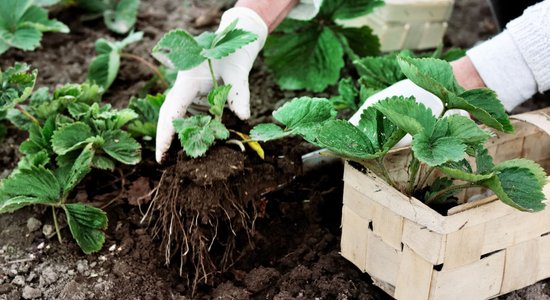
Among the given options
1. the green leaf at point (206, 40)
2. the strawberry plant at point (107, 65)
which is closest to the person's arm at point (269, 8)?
the green leaf at point (206, 40)

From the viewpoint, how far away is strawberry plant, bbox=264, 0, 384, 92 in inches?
66.6

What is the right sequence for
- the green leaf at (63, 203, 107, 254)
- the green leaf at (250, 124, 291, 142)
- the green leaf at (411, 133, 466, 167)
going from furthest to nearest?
the green leaf at (63, 203, 107, 254) → the green leaf at (250, 124, 291, 142) → the green leaf at (411, 133, 466, 167)

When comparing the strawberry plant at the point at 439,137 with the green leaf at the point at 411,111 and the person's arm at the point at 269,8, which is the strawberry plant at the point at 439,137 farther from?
the person's arm at the point at 269,8

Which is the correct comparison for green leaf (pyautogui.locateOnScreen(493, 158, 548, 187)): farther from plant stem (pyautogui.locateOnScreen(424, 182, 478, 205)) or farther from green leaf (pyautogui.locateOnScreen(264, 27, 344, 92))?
green leaf (pyautogui.locateOnScreen(264, 27, 344, 92))

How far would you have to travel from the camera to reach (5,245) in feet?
4.40

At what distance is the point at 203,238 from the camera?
1.28m

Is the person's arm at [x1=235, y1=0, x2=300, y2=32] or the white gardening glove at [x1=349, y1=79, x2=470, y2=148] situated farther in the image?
the person's arm at [x1=235, y1=0, x2=300, y2=32]

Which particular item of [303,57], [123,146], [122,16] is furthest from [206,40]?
[122,16]

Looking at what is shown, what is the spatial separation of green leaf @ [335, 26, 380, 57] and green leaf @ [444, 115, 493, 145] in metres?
0.74

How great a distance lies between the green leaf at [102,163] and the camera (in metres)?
1.36

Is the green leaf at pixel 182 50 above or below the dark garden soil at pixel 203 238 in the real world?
above

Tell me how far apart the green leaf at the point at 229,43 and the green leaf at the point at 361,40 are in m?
0.54

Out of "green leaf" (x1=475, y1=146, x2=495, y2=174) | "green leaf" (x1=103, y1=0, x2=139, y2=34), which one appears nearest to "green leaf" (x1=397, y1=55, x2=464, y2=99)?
"green leaf" (x1=475, y1=146, x2=495, y2=174)

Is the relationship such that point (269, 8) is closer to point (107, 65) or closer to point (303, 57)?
point (303, 57)
